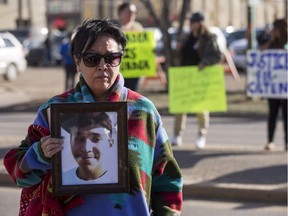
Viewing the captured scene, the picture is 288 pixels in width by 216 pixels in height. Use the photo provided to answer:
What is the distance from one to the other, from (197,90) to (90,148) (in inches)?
326

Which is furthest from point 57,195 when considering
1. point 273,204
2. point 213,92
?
point 213,92

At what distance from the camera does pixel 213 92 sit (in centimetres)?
1119

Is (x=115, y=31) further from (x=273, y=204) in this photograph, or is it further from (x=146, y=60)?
(x=146, y=60)

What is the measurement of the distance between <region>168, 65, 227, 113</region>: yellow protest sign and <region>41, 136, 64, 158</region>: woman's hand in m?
8.02

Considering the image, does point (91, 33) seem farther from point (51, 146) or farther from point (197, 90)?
point (197, 90)

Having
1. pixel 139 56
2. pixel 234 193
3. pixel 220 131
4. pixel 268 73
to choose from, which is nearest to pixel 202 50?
pixel 139 56

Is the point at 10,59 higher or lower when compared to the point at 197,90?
lower

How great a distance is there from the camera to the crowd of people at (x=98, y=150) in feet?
9.86

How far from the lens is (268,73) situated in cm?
1174

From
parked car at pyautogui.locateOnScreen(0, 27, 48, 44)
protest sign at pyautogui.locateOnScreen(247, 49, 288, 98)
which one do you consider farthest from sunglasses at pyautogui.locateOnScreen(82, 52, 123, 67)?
parked car at pyautogui.locateOnScreen(0, 27, 48, 44)

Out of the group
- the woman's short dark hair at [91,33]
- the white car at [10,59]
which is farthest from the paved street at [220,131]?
the white car at [10,59]

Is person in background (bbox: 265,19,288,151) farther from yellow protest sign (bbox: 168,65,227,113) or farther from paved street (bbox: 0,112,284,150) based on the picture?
yellow protest sign (bbox: 168,65,227,113)

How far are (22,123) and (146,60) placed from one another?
181 inches

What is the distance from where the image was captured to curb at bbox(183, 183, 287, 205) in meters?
7.83
